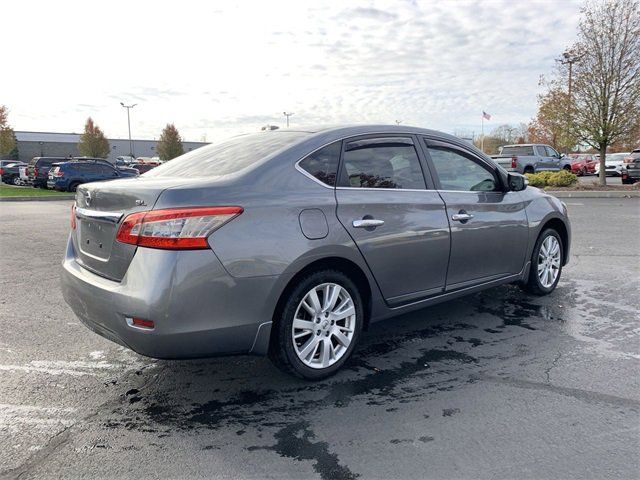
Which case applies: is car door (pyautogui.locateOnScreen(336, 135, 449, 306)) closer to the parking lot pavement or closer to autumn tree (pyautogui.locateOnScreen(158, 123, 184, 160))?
the parking lot pavement

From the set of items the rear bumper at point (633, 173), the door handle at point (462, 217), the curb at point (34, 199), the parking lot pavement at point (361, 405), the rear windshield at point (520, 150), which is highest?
the rear windshield at point (520, 150)

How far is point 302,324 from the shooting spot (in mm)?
3375

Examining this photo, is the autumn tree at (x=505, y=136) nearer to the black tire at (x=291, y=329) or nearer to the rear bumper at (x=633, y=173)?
the rear bumper at (x=633, y=173)

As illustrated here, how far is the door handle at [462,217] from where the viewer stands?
427 cm

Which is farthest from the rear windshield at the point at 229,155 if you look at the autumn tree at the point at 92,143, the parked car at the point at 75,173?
the autumn tree at the point at 92,143

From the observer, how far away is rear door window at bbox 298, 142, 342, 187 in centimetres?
353

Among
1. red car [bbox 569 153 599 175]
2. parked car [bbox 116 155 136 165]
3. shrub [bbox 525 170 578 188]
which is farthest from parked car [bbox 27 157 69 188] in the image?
red car [bbox 569 153 599 175]

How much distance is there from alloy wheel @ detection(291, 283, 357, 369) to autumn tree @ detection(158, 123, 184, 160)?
2878 inches

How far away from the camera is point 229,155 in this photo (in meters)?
3.83

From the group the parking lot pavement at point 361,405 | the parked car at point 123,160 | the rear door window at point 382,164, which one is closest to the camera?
the parking lot pavement at point 361,405

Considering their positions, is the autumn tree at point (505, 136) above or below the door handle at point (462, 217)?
above

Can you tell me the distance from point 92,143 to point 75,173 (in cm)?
4791

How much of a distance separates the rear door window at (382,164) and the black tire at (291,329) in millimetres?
685

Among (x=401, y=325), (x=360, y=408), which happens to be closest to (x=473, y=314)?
(x=401, y=325)
